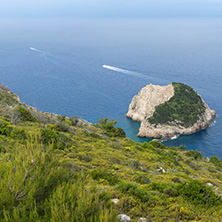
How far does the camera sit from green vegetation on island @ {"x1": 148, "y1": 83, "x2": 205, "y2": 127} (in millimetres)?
72312

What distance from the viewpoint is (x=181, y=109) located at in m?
76.6

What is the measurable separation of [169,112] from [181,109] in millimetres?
4587

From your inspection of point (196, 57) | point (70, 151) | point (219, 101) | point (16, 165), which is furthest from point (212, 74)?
point (16, 165)

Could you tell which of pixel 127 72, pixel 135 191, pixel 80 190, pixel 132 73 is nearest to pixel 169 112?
pixel 132 73

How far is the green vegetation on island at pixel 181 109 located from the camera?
72.3 metres

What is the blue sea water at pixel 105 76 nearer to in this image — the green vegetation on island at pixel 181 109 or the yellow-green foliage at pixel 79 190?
the green vegetation on island at pixel 181 109

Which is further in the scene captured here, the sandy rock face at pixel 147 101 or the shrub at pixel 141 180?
the sandy rock face at pixel 147 101

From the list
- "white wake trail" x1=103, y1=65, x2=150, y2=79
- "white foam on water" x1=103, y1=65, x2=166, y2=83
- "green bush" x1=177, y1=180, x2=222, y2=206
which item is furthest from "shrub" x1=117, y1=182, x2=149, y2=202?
"white wake trail" x1=103, y1=65, x2=150, y2=79

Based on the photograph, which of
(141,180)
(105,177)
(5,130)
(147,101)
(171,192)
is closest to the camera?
(171,192)

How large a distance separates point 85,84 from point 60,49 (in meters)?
67.1

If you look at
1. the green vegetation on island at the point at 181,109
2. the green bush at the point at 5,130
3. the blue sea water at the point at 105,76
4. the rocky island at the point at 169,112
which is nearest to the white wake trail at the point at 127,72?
the blue sea water at the point at 105,76

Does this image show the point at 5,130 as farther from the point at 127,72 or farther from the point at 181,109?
the point at 127,72

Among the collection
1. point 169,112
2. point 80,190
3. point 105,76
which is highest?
point 80,190

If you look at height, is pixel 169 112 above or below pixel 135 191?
below
